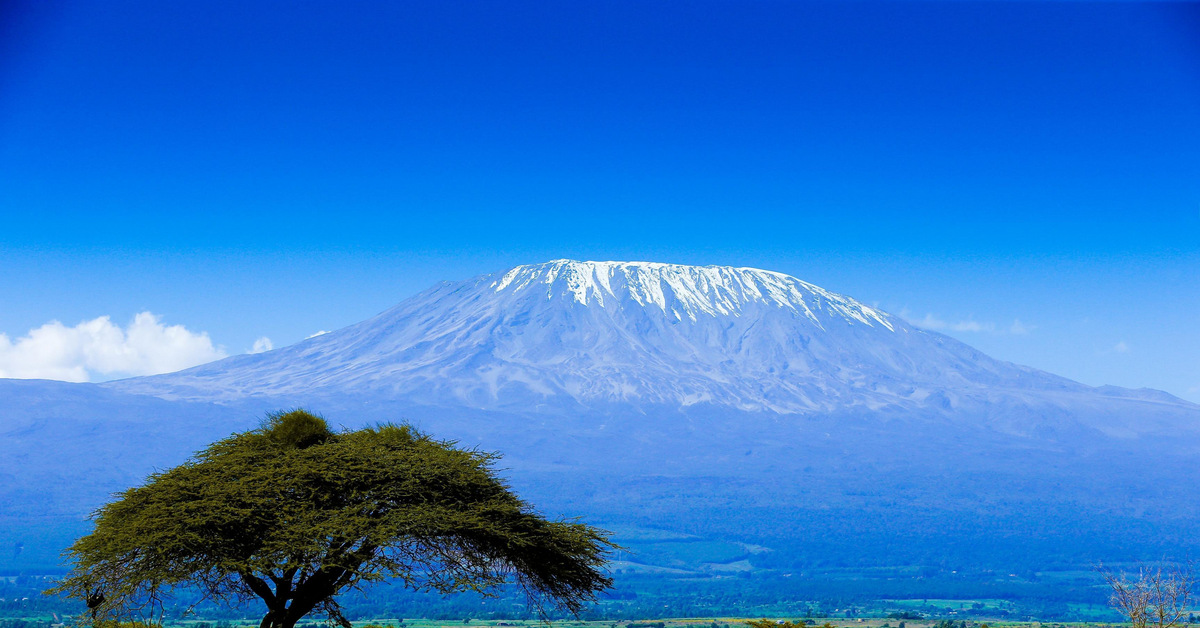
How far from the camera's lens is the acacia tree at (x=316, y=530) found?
15.7 meters

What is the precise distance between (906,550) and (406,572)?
186 m

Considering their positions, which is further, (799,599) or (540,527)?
(799,599)

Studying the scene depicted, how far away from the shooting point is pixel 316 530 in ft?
51.5

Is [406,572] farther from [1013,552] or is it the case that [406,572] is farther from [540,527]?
[1013,552]

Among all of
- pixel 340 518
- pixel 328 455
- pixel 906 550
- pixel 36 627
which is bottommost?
pixel 36 627

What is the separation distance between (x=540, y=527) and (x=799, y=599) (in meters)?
120

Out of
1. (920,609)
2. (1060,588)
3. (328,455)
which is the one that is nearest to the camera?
(328,455)

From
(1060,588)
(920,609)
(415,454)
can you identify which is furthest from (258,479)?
(1060,588)

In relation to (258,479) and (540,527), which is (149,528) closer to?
(258,479)

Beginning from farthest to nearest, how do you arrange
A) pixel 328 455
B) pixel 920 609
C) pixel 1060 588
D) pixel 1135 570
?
pixel 1135 570 → pixel 1060 588 → pixel 920 609 → pixel 328 455

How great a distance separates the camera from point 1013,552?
18800 centimetres

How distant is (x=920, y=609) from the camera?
120000 mm

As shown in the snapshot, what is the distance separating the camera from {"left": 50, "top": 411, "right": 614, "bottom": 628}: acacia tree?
1570cm

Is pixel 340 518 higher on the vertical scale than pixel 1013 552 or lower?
lower
